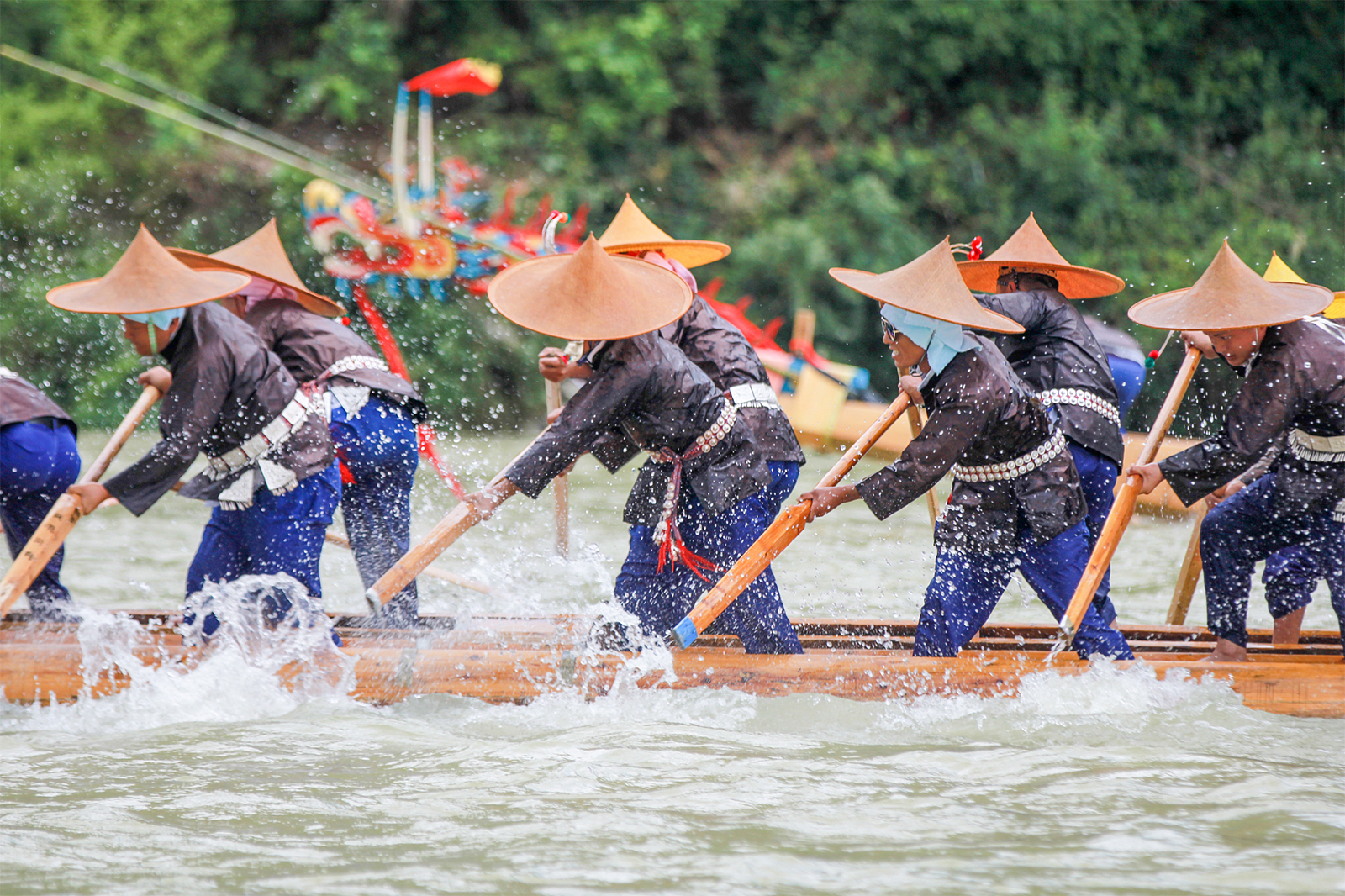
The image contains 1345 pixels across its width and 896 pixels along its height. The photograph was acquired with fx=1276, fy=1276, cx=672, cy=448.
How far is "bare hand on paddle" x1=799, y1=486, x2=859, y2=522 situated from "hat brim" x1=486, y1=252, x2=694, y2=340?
25.3 inches

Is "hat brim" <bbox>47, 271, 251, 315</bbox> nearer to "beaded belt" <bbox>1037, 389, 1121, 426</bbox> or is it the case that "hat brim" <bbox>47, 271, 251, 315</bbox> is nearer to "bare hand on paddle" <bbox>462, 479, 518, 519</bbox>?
"bare hand on paddle" <bbox>462, 479, 518, 519</bbox>

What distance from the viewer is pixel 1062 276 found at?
4.41m

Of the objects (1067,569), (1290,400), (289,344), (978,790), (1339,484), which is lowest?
(978,790)

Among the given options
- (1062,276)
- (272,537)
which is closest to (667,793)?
(272,537)

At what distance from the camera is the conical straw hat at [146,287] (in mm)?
3670

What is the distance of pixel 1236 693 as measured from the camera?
3.68 meters

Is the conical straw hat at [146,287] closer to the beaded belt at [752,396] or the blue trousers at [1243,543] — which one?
the beaded belt at [752,396]

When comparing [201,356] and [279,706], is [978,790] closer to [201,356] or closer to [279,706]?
[279,706]

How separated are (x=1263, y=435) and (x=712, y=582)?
1.67m

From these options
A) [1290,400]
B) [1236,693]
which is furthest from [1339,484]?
[1236,693]

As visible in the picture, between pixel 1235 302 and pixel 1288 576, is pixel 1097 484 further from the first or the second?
pixel 1235 302

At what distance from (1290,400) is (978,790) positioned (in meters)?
1.43

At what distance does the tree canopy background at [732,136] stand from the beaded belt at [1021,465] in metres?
7.77

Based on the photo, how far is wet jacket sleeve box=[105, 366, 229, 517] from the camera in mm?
3752
